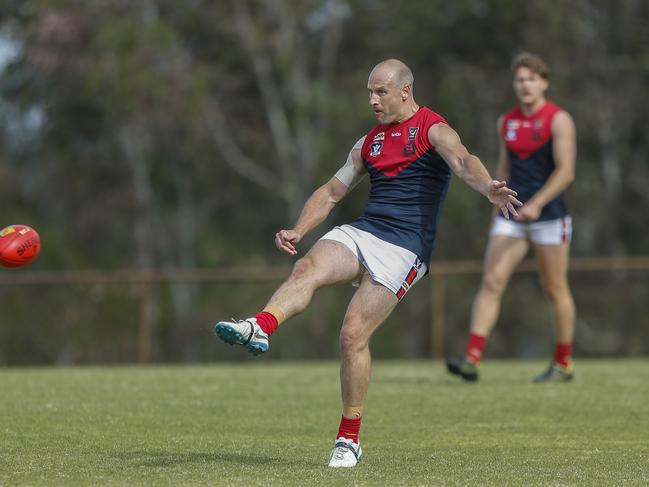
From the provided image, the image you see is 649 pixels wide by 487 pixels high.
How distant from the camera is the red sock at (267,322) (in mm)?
6067

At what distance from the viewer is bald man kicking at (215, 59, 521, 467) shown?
6.55 metres

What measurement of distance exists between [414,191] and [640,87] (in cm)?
2577

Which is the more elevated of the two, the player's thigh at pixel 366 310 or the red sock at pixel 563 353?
the player's thigh at pixel 366 310

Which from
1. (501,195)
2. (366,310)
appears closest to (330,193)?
(366,310)

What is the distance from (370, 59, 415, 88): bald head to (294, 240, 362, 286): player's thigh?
0.88 m

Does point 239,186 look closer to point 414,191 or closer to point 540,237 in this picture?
point 540,237

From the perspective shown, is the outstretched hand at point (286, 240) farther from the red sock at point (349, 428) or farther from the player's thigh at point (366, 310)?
the red sock at point (349, 428)

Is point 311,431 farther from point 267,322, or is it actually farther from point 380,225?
point 267,322

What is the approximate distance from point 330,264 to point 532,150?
4.89 meters

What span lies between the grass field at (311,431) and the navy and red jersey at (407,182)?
1.16 meters

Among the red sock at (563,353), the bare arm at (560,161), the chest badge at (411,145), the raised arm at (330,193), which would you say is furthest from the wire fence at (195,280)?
the chest badge at (411,145)

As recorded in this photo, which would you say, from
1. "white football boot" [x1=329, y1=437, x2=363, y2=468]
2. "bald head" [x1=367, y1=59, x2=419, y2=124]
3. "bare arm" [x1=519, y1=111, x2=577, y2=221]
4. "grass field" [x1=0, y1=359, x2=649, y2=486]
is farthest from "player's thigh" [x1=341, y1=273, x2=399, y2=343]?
"bare arm" [x1=519, y1=111, x2=577, y2=221]

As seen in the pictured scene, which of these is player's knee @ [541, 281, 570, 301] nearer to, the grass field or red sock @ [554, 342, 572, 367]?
red sock @ [554, 342, 572, 367]

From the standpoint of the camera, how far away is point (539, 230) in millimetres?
11211
